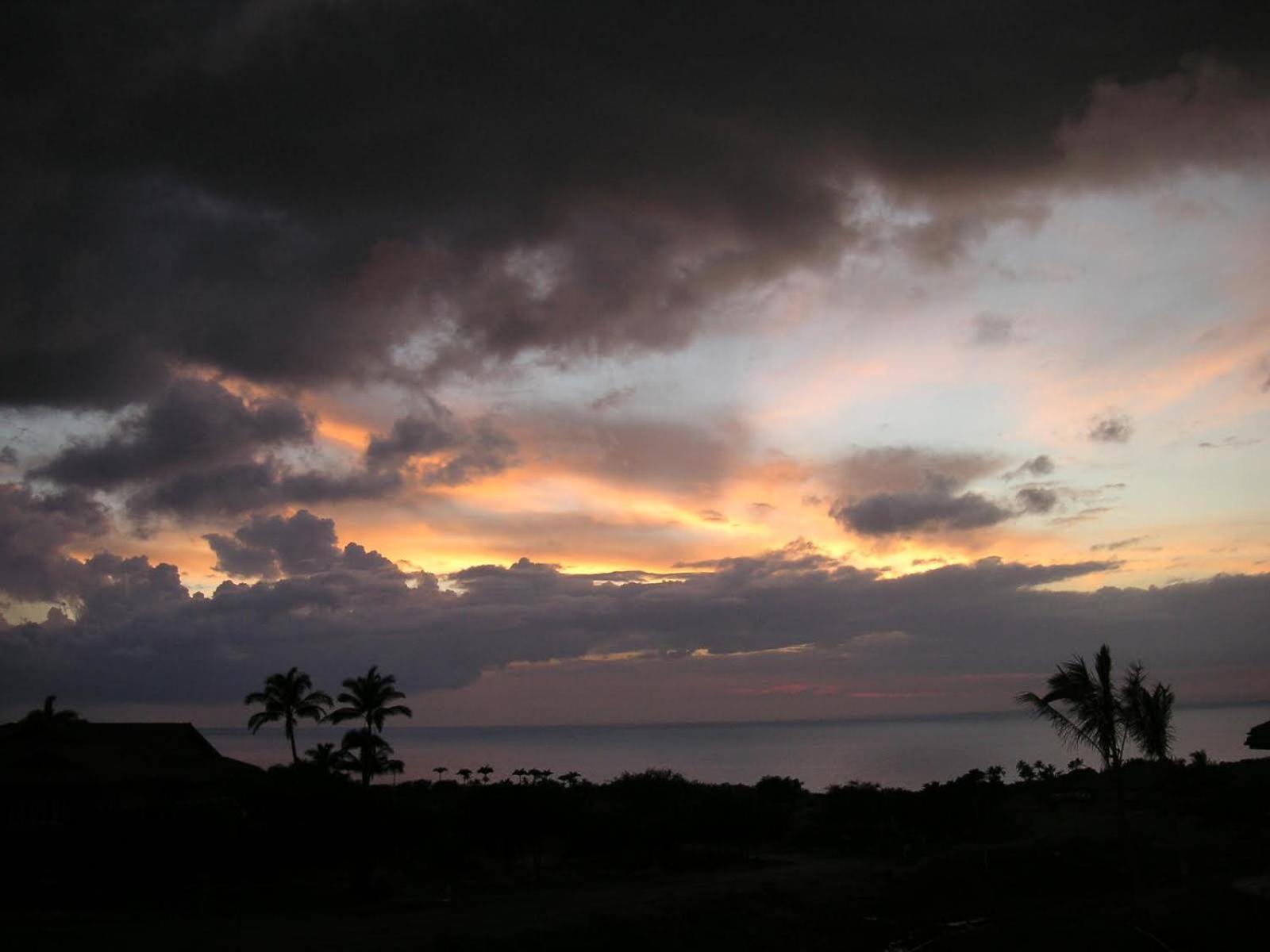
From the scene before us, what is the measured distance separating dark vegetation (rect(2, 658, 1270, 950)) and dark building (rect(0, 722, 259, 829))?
1550mm

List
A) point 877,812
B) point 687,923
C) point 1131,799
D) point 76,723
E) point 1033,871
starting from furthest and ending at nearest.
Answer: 1. point 1131,799
2. point 877,812
3. point 76,723
4. point 1033,871
5. point 687,923

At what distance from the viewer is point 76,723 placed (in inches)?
2167

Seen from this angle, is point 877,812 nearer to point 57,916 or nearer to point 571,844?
point 571,844

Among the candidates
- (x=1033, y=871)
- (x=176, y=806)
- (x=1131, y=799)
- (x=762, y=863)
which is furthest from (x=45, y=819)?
(x=1131, y=799)

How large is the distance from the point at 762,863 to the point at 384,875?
71.6 feet

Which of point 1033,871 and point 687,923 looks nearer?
point 687,923

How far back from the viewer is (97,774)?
4731 cm

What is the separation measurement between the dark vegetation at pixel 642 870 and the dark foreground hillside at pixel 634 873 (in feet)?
0.45

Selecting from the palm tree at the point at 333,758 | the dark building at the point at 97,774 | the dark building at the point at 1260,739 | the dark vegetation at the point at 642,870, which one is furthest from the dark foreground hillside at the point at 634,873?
the palm tree at the point at 333,758

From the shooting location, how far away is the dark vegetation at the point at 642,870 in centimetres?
3212

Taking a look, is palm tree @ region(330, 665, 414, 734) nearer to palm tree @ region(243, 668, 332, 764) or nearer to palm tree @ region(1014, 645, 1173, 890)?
palm tree @ region(243, 668, 332, 764)

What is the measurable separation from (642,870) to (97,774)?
2893cm

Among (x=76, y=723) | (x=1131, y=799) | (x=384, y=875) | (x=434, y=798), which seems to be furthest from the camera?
(x=434, y=798)

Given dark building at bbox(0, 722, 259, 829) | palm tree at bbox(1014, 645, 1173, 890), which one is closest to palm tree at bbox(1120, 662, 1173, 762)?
palm tree at bbox(1014, 645, 1173, 890)
